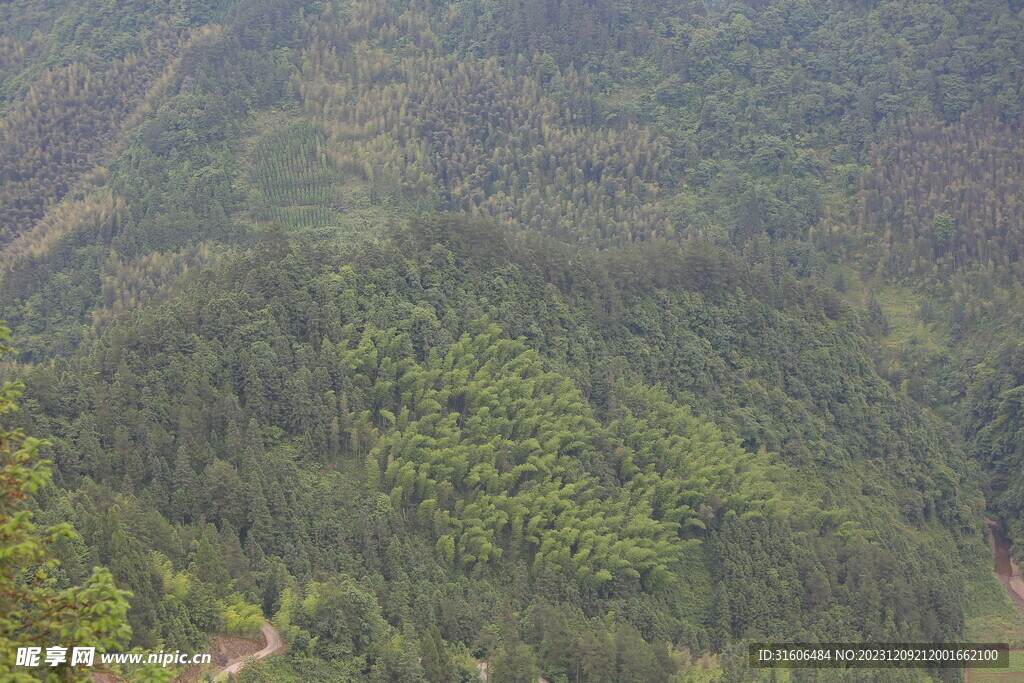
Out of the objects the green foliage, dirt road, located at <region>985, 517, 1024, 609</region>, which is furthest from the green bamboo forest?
dirt road, located at <region>985, 517, 1024, 609</region>

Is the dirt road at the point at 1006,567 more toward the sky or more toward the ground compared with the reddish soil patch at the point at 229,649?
more toward the ground

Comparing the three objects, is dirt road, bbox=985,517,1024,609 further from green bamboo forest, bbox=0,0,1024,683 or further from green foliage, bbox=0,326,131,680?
green foliage, bbox=0,326,131,680

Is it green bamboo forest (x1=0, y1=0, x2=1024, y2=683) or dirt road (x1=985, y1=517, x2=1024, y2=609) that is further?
dirt road (x1=985, y1=517, x2=1024, y2=609)

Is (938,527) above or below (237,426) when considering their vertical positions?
below

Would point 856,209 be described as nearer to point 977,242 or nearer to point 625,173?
point 977,242

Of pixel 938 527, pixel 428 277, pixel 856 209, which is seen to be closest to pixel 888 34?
pixel 856 209

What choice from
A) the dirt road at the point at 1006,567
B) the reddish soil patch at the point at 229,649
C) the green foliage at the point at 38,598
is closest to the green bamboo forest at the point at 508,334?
the green foliage at the point at 38,598

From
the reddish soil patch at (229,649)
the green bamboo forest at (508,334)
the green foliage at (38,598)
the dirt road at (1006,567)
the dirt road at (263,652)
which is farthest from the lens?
the dirt road at (1006,567)

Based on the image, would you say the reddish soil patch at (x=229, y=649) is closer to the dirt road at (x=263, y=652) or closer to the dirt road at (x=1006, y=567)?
the dirt road at (x=263, y=652)
